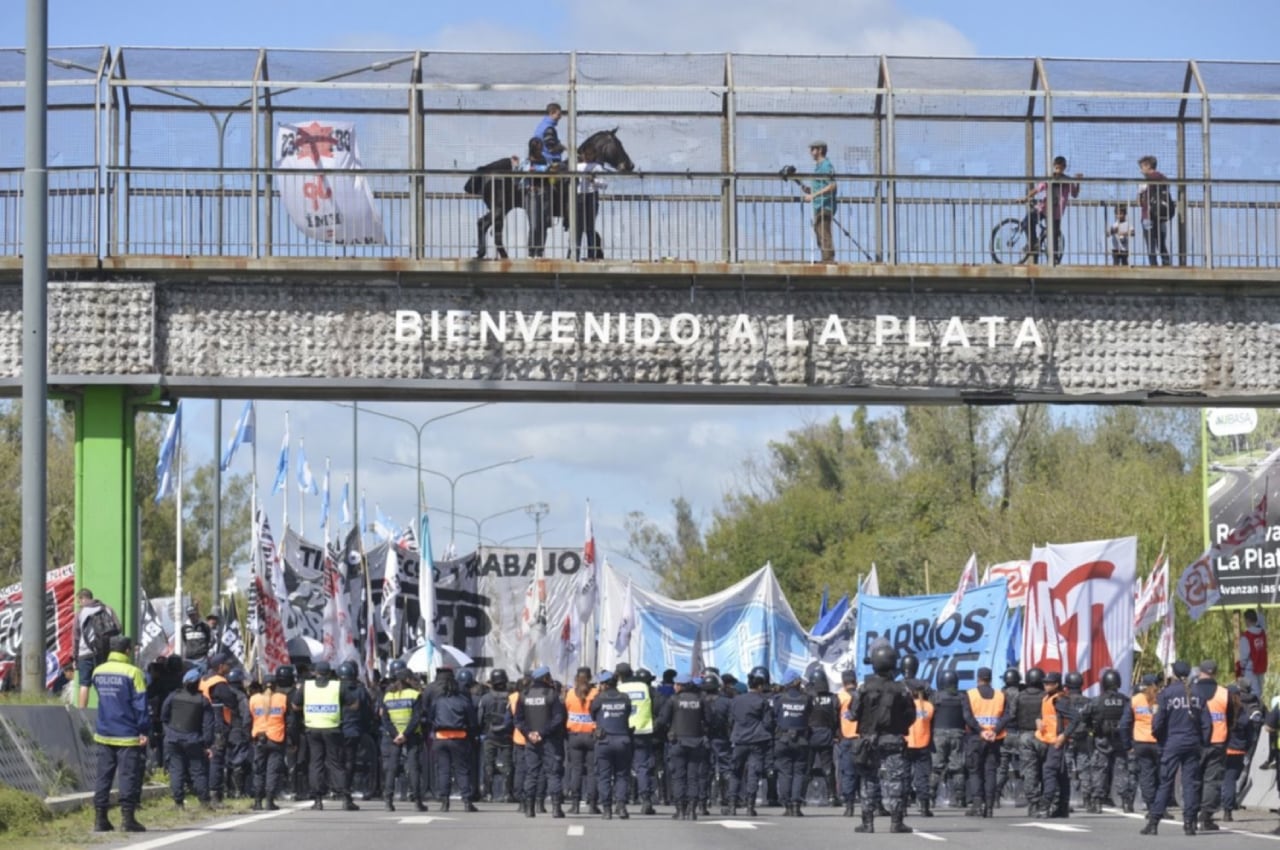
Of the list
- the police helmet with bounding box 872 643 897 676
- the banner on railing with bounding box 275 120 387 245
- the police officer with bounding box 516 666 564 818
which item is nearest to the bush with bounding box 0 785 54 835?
the police officer with bounding box 516 666 564 818

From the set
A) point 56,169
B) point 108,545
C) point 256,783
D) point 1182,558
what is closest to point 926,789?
point 256,783

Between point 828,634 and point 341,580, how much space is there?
29.6ft

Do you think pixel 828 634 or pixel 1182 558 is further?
pixel 1182 558

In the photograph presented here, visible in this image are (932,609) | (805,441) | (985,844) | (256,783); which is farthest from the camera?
(805,441)

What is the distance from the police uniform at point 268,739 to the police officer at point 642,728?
384 centimetres

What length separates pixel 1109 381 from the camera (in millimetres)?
26047

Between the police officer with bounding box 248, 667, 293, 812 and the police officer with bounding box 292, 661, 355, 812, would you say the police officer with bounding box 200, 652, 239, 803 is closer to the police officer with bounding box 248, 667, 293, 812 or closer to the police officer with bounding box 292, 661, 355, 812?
the police officer with bounding box 248, 667, 293, 812

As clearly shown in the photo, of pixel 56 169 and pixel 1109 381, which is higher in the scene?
pixel 56 169

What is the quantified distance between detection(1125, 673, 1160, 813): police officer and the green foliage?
1033 cm

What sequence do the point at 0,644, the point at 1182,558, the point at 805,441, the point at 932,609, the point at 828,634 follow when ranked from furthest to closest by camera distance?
1. the point at 805,441
2. the point at 1182,558
3. the point at 828,634
4. the point at 0,644
5. the point at 932,609

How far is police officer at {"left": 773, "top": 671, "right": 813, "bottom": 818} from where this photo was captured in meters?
25.0

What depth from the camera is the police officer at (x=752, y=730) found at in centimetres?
2534

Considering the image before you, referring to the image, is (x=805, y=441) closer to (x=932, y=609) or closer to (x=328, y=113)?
(x=932, y=609)

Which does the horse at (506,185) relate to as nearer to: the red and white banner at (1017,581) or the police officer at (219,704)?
the police officer at (219,704)
